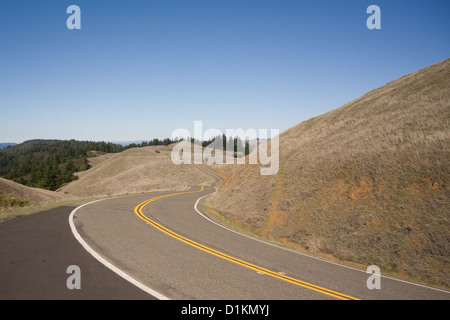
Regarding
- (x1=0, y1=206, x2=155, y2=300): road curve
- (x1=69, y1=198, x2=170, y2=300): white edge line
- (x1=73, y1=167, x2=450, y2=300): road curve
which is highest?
(x1=0, y1=206, x2=155, y2=300): road curve

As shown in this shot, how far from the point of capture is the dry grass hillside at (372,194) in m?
10.6

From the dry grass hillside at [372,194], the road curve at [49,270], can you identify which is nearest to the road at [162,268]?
the road curve at [49,270]

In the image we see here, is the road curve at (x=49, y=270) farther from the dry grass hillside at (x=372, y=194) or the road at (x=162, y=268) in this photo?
the dry grass hillside at (x=372, y=194)

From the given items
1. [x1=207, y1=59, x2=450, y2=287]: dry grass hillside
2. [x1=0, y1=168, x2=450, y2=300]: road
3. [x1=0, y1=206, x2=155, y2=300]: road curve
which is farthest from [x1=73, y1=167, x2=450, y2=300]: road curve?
[x1=207, y1=59, x2=450, y2=287]: dry grass hillside

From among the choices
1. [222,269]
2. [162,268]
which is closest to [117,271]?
[162,268]

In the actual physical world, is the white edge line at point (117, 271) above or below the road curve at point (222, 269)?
above

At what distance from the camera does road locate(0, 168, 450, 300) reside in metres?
6.17

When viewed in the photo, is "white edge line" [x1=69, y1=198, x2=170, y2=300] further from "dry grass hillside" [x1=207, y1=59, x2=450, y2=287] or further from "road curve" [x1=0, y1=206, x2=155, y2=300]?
"dry grass hillside" [x1=207, y1=59, x2=450, y2=287]

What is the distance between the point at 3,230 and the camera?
10445mm

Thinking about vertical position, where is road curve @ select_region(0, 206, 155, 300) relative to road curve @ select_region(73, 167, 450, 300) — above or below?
above

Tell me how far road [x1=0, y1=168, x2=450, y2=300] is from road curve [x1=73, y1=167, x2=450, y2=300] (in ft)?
0.08

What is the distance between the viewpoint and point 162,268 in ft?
24.8

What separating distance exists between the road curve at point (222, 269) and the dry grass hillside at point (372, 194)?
2.25 m
